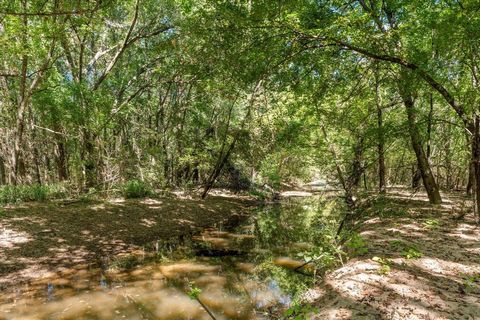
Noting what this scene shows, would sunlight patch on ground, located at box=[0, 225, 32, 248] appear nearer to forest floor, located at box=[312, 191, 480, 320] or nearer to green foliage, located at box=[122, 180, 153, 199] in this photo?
green foliage, located at box=[122, 180, 153, 199]

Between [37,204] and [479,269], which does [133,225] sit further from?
[479,269]

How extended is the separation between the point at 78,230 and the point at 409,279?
30.0 ft

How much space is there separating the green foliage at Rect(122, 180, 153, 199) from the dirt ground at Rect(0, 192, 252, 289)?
0.95 meters

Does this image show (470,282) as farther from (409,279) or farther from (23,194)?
(23,194)

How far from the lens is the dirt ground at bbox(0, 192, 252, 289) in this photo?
25.3ft

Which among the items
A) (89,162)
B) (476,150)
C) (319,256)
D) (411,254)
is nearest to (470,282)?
(411,254)

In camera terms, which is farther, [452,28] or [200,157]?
[200,157]

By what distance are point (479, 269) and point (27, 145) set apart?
26197mm

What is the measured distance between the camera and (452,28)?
7094mm

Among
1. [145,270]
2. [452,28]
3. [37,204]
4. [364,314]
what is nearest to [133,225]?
[37,204]

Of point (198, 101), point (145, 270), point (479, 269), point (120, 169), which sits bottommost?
point (145, 270)

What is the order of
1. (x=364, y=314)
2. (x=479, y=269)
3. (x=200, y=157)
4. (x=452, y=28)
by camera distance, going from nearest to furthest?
(x=364, y=314) → (x=479, y=269) → (x=452, y=28) → (x=200, y=157)

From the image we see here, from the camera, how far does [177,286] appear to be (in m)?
6.67

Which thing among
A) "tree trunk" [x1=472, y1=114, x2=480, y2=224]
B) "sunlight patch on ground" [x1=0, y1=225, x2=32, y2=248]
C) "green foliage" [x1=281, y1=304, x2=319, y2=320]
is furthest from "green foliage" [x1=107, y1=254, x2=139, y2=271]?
"tree trunk" [x1=472, y1=114, x2=480, y2=224]
